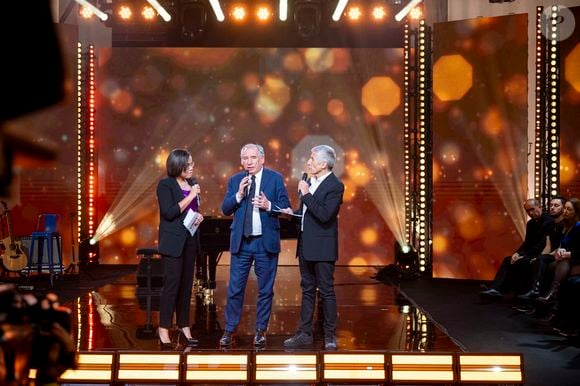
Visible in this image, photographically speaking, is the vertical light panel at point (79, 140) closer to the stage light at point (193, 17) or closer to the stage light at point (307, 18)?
the stage light at point (193, 17)

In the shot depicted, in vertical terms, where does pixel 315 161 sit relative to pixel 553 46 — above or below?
below

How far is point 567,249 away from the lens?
6.46 meters

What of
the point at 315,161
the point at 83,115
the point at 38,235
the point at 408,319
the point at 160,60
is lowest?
the point at 408,319

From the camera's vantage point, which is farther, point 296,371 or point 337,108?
point 337,108

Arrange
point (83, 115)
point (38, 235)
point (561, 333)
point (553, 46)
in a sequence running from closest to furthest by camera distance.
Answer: point (561, 333), point (553, 46), point (38, 235), point (83, 115)

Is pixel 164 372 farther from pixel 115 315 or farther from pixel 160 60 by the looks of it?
pixel 160 60

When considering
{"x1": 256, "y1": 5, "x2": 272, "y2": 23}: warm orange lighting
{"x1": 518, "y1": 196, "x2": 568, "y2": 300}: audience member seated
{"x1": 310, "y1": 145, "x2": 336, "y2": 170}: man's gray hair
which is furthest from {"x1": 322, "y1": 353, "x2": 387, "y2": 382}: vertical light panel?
{"x1": 256, "y1": 5, "x2": 272, "y2": 23}: warm orange lighting

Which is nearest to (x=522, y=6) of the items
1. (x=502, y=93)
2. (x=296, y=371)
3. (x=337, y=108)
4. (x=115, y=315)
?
(x=502, y=93)

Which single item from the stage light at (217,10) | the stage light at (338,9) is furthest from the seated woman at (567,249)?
the stage light at (217,10)

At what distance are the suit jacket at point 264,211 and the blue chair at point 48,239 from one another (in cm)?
492

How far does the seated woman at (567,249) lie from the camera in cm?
629

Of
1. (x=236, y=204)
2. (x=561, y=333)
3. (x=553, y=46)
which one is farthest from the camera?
(x=553, y=46)

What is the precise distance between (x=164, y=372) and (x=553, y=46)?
20.4 feet

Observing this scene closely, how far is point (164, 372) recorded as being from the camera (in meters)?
4.10
